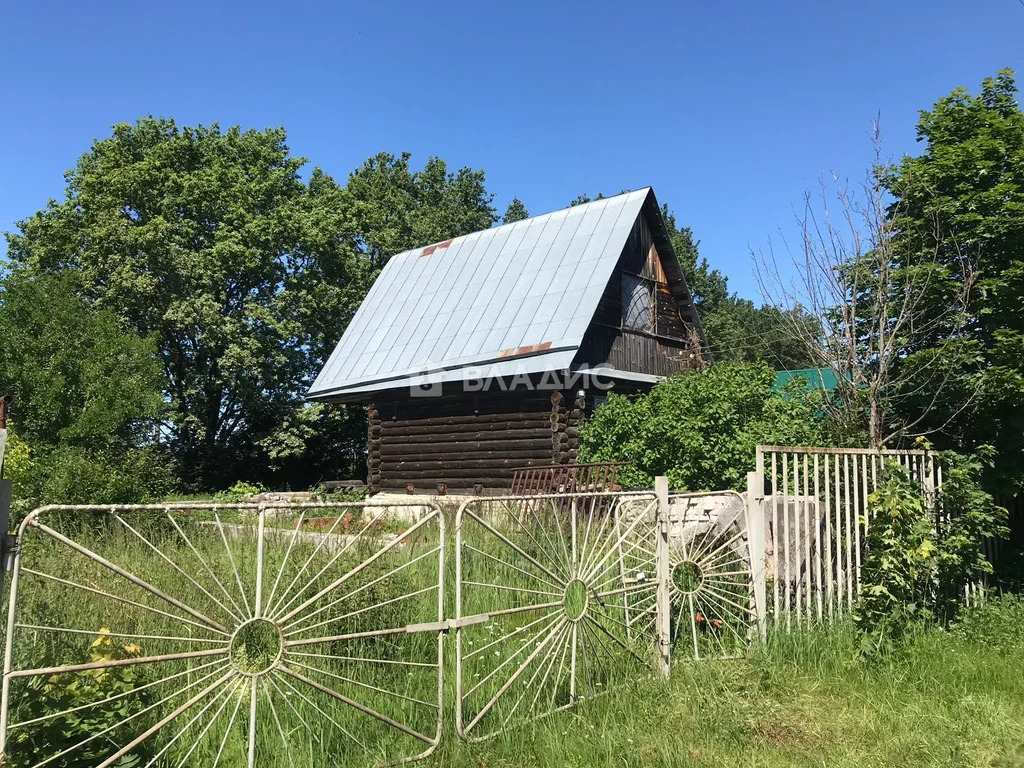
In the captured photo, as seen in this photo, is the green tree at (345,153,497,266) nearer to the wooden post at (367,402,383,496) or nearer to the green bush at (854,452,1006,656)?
the wooden post at (367,402,383,496)

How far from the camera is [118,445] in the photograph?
17406 millimetres

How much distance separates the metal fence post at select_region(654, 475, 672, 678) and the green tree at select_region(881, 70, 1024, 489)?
13.1ft

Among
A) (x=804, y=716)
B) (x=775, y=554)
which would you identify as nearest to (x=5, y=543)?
(x=804, y=716)

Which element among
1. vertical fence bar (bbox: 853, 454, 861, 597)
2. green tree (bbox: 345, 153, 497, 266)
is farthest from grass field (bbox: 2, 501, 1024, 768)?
green tree (bbox: 345, 153, 497, 266)

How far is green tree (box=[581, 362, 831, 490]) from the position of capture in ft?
36.9

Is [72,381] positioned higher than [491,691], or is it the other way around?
[72,381]

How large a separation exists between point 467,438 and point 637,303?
473cm

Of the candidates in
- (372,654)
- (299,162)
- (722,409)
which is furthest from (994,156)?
(299,162)

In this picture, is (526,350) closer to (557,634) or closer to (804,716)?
(557,634)

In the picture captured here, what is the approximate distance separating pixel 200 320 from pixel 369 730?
21.1m

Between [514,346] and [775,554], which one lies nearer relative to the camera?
[775,554]

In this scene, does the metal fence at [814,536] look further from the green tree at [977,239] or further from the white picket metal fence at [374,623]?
the green tree at [977,239]

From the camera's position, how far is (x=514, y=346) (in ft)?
47.0

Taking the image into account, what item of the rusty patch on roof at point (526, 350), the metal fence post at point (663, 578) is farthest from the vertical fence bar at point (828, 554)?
the rusty patch on roof at point (526, 350)
